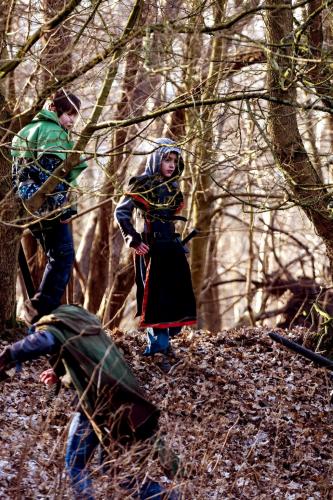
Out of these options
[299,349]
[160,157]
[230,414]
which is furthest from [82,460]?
[160,157]

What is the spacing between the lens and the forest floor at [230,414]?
7234mm

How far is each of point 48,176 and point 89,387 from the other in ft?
11.2

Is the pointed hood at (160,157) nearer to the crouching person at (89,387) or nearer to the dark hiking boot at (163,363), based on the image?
the dark hiking boot at (163,363)

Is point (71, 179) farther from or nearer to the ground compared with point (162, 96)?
nearer to the ground

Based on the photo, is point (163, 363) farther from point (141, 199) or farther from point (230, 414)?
point (141, 199)

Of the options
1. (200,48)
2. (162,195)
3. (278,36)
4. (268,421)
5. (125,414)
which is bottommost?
(268,421)

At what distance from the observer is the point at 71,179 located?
811 centimetres

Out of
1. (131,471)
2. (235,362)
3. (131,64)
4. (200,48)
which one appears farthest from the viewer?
(200,48)

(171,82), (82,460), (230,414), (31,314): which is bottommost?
(230,414)

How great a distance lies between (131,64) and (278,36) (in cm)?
413

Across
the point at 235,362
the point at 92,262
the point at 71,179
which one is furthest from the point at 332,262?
the point at 92,262

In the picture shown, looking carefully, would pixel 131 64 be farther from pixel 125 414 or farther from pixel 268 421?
pixel 125 414

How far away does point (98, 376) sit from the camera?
5.40 meters

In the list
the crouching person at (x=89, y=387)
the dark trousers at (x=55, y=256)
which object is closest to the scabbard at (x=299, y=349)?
the crouching person at (x=89, y=387)
